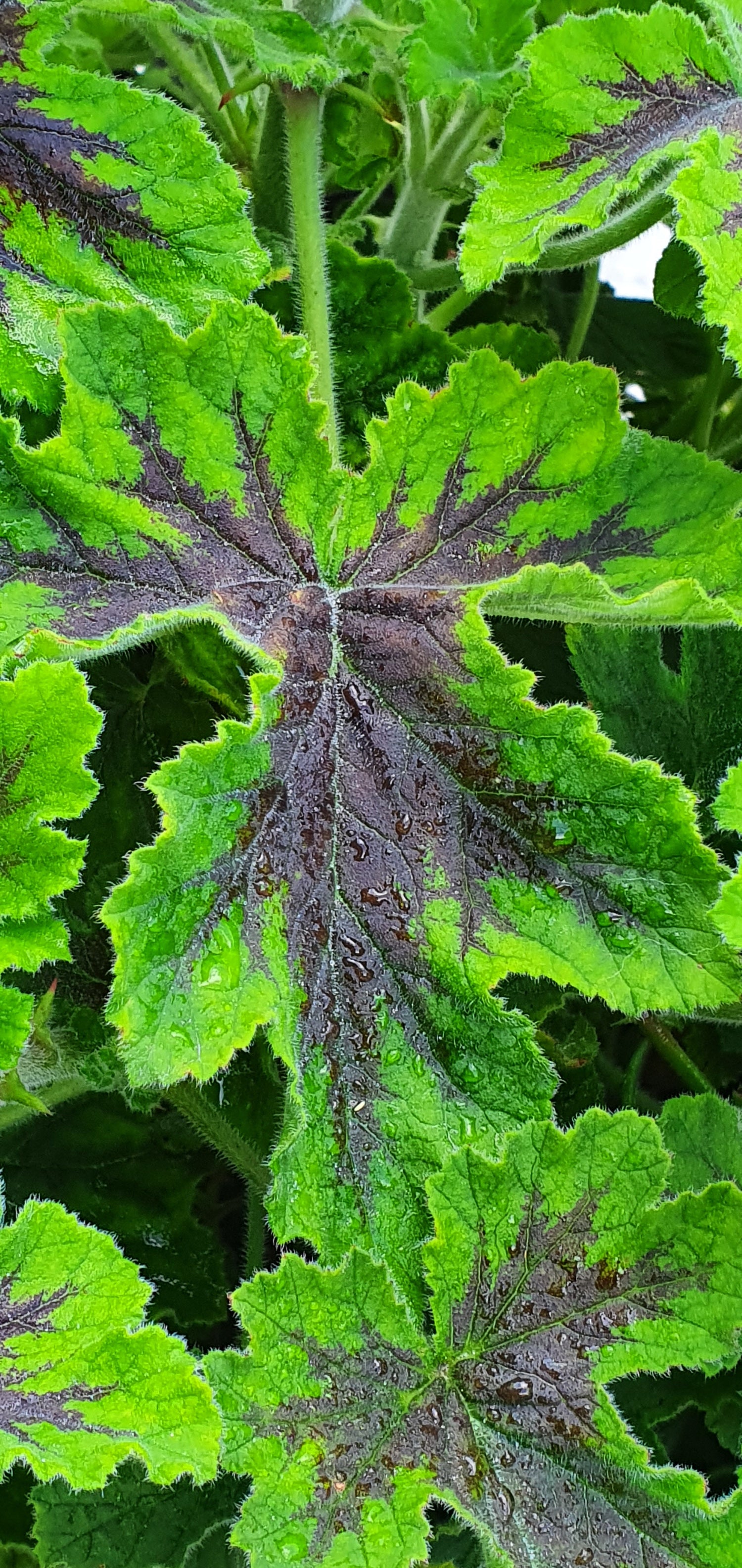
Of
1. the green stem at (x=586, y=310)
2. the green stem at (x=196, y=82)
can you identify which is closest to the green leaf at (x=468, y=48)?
the green stem at (x=196, y=82)

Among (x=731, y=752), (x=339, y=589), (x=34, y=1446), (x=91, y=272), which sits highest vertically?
(x=731, y=752)

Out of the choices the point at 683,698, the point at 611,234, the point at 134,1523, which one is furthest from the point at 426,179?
the point at 134,1523

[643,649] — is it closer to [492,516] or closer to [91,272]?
[492,516]

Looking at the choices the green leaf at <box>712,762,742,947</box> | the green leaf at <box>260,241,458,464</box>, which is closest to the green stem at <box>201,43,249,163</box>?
the green leaf at <box>260,241,458,464</box>

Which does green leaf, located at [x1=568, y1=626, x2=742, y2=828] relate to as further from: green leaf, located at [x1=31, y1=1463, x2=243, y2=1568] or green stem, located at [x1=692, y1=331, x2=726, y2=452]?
green leaf, located at [x1=31, y1=1463, x2=243, y2=1568]

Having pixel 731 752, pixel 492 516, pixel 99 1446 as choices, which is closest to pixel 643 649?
pixel 731 752

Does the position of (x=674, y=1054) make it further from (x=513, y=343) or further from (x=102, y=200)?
(x=102, y=200)
